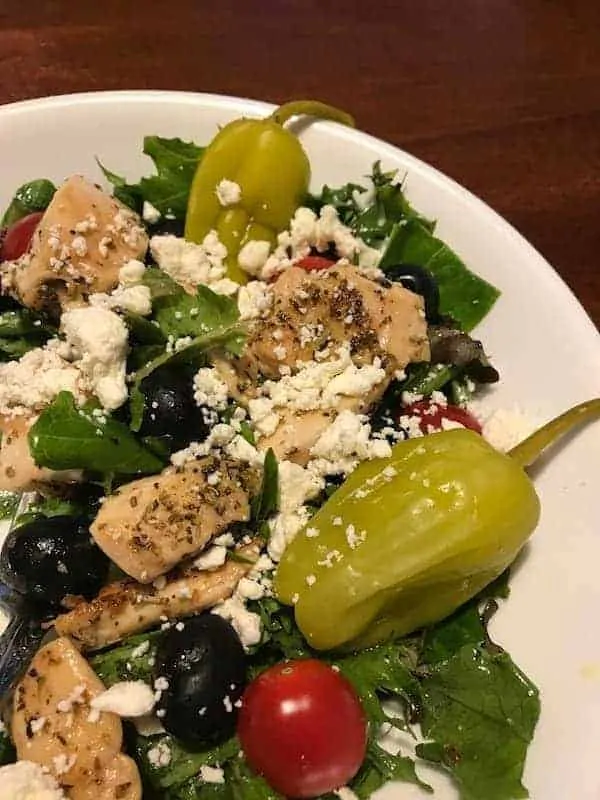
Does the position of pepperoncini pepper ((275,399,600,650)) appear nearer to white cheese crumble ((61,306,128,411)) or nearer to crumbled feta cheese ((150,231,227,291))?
white cheese crumble ((61,306,128,411))

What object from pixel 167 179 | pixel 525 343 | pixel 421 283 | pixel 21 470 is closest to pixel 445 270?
pixel 421 283

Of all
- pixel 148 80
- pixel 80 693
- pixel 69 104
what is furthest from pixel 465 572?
pixel 148 80

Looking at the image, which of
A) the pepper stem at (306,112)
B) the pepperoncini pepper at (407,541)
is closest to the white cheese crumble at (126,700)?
the pepperoncini pepper at (407,541)

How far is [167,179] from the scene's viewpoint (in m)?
2.28

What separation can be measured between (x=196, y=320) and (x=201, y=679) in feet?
2.33

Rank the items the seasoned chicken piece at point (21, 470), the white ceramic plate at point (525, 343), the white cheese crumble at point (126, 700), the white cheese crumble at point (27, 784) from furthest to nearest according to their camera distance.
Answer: the seasoned chicken piece at point (21, 470)
the white ceramic plate at point (525, 343)
the white cheese crumble at point (126, 700)
the white cheese crumble at point (27, 784)

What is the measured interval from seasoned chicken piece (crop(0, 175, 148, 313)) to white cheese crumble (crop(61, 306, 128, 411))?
0.19 metres

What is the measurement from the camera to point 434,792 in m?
1.74

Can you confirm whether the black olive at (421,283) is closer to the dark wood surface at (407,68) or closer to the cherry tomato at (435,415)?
the cherry tomato at (435,415)

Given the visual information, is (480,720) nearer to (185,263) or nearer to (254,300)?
(254,300)

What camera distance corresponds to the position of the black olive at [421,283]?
2.14 m

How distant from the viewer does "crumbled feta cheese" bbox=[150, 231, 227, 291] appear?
2.09 m

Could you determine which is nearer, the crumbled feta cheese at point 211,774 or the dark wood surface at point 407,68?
the crumbled feta cheese at point 211,774

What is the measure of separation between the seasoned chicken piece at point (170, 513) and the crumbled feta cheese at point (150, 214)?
679mm
